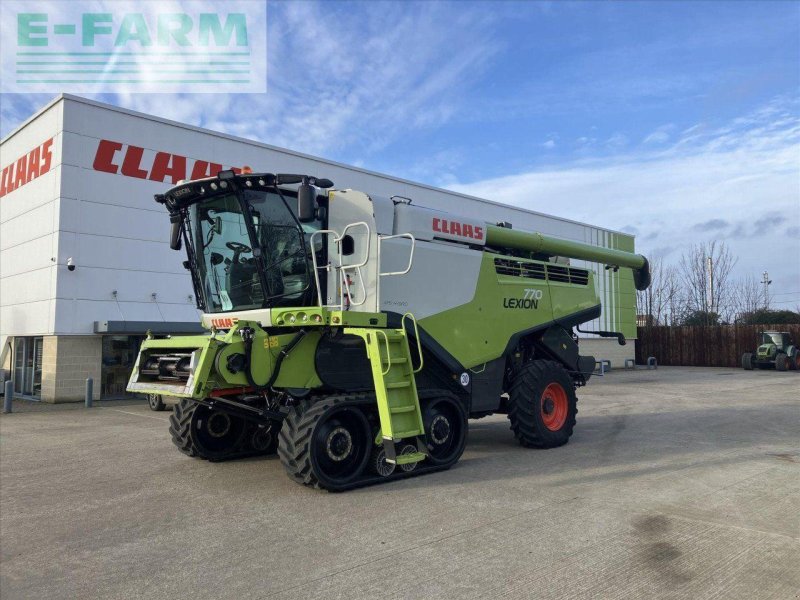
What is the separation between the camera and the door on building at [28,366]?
16.6 meters

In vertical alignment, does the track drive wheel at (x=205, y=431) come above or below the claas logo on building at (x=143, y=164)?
below

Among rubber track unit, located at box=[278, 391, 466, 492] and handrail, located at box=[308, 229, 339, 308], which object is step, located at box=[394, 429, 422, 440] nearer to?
rubber track unit, located at box=[278, 391, 466, 492]

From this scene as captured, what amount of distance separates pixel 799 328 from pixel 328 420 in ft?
109

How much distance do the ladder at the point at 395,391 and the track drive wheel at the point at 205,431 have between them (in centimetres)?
244

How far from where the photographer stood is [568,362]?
9492mm

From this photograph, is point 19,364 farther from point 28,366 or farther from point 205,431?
point 205,431

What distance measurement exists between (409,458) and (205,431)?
2.89 meters

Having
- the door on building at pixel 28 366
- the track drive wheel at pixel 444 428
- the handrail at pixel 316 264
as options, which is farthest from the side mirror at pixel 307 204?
the door on building at pixel 28 366

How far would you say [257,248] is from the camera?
6559mm

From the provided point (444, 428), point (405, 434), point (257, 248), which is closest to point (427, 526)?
point (405, 434)

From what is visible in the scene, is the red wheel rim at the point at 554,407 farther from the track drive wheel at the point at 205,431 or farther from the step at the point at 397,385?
the track drive wheel at the point at 205,431

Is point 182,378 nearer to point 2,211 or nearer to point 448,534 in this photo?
point 448,534

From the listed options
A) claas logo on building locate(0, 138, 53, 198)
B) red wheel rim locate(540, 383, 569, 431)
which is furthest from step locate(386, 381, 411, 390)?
claas logo on building locate(0, 138, 53, 198)

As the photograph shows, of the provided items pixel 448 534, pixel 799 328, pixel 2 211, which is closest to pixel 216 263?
pixel 448 534
